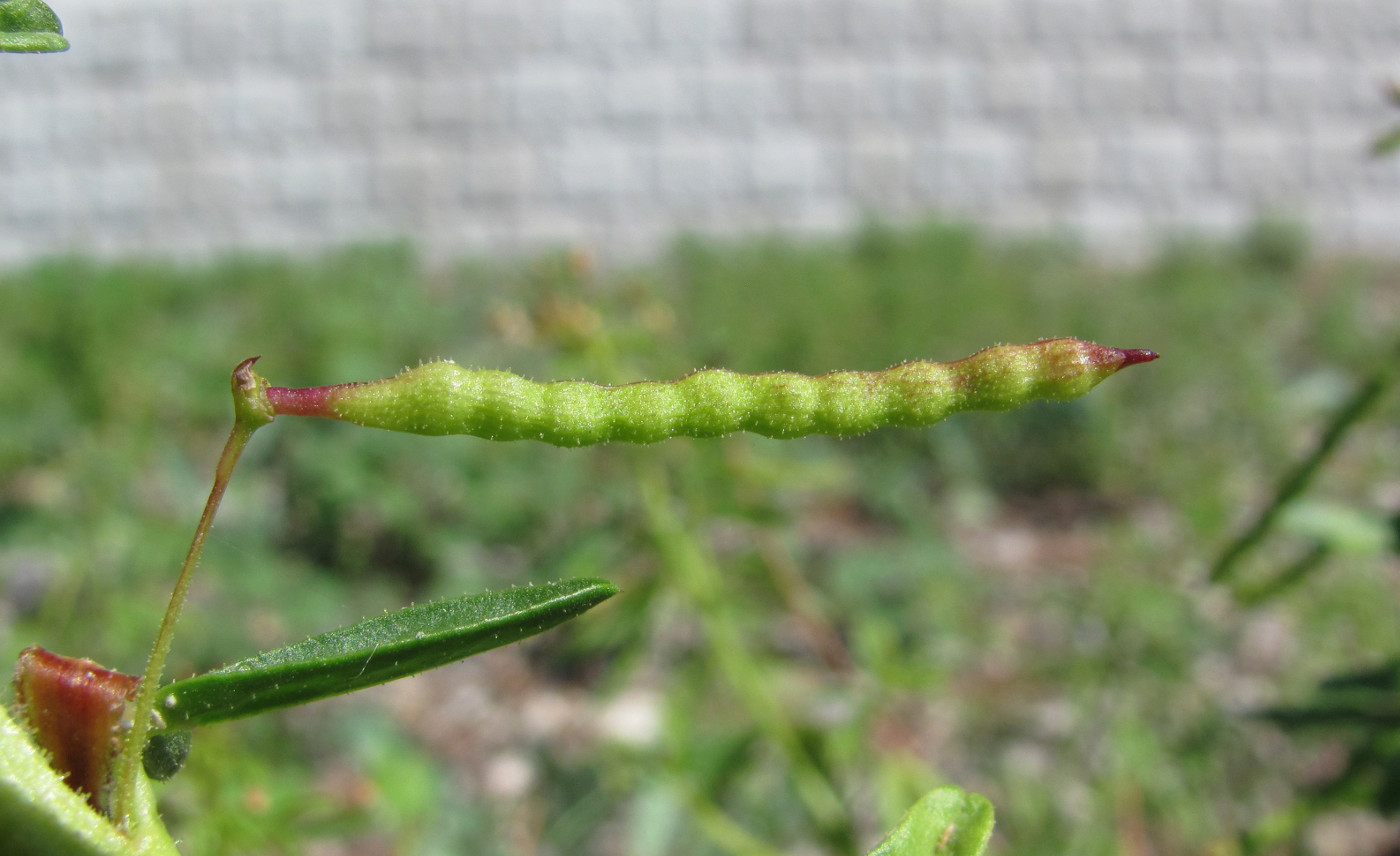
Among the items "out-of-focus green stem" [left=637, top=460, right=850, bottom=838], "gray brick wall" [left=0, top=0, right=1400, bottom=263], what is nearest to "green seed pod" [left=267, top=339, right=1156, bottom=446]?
"out-of-focus green stem" [left=637, top=460, right=850, bottom=838]

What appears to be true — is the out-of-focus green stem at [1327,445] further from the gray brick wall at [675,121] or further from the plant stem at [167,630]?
the gray brick wall at [675,121]

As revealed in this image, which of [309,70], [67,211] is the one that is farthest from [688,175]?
[67,211]

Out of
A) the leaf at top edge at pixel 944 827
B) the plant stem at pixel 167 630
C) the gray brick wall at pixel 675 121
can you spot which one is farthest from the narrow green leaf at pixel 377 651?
the gray brick wall at pixel 675 121

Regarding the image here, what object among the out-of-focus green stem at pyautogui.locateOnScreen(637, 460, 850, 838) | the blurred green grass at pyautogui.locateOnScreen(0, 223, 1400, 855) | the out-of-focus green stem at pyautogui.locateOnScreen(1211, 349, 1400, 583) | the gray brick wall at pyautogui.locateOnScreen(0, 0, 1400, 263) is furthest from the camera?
the gray brick wall at pyautogui.locateOnScreen(0, 0, 1400, 263)

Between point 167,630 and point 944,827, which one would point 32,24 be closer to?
point 167,630

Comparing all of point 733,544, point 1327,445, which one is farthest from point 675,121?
point 1327,445

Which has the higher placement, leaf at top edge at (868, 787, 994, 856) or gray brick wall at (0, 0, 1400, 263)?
leaf at top edge at (868, 787, 994, 856)

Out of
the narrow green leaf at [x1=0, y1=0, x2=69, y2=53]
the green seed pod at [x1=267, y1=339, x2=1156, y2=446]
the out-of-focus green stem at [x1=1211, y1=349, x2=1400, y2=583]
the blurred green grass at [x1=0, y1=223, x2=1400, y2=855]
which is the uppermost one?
the narrow green leaf at [x1=0, y1=0, x2=69, y2=53]

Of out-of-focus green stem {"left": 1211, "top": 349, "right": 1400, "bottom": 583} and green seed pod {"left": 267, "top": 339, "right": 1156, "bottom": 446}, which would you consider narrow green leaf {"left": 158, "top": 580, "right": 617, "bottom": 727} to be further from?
out-of-focus green stem {"left": 1211, "top": 349, "right": 1400, "bottom": 583}
